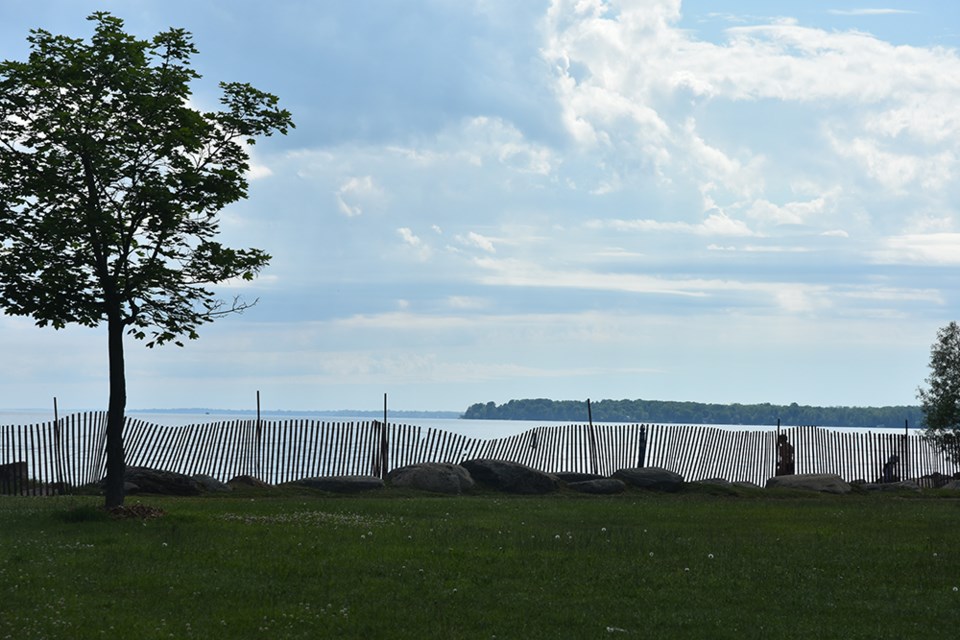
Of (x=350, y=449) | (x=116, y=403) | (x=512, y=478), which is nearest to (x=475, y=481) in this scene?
(x=512, y=478)

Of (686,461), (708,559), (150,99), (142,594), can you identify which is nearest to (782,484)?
(686,461)

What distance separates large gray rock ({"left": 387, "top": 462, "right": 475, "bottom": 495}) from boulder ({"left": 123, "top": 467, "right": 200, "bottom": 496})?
5.72 m

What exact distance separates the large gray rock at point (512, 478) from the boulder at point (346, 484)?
3.29 m

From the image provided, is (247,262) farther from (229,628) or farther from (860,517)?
(860,517)

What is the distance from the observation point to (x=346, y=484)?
30953 mm

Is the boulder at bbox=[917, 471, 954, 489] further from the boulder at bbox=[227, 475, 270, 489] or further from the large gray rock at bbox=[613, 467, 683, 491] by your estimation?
the boulder at bbox=[227, 475, 270, 489]

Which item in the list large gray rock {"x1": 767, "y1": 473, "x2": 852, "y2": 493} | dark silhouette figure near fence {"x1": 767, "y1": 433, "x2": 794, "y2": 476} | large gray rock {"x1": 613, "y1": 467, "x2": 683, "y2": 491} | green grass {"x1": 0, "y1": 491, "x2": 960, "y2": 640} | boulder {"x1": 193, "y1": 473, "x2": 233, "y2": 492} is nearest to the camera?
green grass {"x1": 0, "y1": 491, "x2": 960, "y2": 640}

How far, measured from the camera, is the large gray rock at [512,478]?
32.2 metres

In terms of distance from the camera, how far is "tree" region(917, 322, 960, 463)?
4347cm

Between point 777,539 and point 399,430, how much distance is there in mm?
19632

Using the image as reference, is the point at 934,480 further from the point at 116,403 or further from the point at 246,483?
the point at 116,403

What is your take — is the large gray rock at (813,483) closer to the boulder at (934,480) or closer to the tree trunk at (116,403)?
the boulder at (934,480)

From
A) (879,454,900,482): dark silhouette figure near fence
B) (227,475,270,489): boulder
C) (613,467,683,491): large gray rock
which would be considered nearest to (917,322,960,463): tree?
(879,454,900,482): dark silhouette figure near fence

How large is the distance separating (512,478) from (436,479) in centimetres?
252
